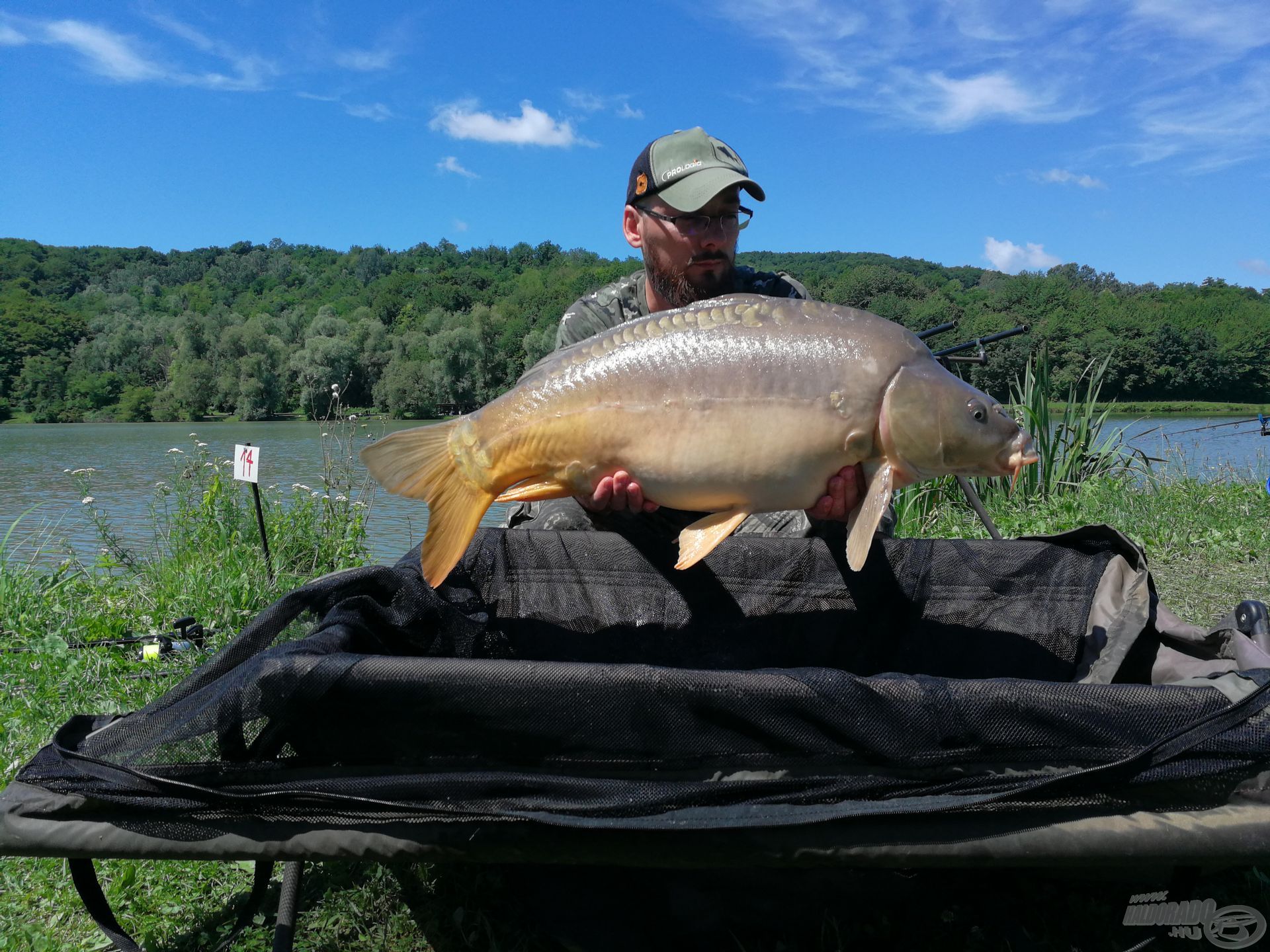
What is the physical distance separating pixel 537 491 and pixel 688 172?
842 millimetres

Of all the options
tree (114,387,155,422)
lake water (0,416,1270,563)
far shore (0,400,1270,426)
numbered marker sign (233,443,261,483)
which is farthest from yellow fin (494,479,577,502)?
tree (114,387,155,422)

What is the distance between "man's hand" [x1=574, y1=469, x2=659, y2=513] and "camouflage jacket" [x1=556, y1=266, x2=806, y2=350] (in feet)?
2.84

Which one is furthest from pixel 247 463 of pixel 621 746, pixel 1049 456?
pixel 1049 456

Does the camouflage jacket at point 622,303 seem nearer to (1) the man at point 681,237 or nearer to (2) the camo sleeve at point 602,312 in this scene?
(2) the camo sleeve at point 602,312

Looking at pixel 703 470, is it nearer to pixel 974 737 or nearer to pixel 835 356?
pixel 835 356

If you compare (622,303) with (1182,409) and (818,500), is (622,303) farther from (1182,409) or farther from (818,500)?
(1182,409)

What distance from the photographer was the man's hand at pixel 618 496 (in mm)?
1396

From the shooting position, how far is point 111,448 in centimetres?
1137

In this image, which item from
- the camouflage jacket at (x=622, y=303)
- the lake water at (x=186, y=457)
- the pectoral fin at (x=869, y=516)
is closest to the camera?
the pectoral fin at (x=869, y=516)

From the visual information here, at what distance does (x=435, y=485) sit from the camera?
1362mm

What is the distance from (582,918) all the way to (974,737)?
49cm

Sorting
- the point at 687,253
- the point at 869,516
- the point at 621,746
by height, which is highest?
the point at 687,253

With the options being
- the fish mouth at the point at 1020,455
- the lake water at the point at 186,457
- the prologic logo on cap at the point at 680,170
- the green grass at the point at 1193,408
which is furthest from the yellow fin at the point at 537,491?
the green grass at the point at 1193,408

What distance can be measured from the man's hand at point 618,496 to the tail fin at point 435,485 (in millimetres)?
171
